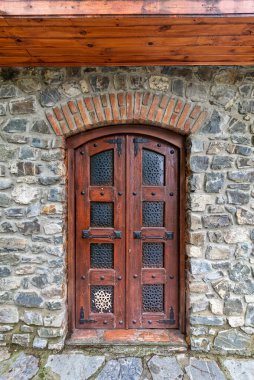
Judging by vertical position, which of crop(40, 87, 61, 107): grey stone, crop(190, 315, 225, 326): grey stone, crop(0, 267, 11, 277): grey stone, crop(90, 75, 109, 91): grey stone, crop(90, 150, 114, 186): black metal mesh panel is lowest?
crop(190, 315, 225, 326): grey stone

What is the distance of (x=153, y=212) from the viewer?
2537 millimetres

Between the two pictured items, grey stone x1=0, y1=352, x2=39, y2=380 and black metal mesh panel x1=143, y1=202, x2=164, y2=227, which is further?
black metal mesh panel x1=143, y1=202, x2=164, y2=227

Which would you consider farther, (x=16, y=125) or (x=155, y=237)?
(x=155, y=237)

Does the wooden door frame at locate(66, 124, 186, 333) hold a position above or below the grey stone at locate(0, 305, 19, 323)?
above

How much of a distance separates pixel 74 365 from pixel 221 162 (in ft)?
7.03

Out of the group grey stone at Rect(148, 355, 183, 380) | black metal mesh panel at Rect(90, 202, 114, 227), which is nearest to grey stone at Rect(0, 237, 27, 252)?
black metal mesh panel at Rect(90, 202, 114, 227)

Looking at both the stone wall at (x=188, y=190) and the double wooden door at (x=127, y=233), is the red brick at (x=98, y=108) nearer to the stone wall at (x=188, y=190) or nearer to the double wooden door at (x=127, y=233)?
the stone wall at (x=188, y=190)

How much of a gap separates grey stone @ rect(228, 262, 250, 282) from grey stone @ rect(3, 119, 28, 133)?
224 centimetres

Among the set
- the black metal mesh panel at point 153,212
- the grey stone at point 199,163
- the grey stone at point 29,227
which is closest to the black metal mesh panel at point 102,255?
the black metal mesh panel at point 153,212

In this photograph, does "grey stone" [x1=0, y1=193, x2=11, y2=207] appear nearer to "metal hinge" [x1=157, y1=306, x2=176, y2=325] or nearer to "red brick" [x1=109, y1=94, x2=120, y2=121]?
"red brick" [x1=109, y1=94, x2=120, y2=121]

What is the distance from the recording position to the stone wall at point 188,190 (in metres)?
2.32

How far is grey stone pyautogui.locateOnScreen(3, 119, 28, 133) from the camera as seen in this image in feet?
7.70

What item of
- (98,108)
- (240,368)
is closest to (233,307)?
(240,368)

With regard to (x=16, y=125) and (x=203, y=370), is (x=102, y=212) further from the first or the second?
(x=203, y=370)
